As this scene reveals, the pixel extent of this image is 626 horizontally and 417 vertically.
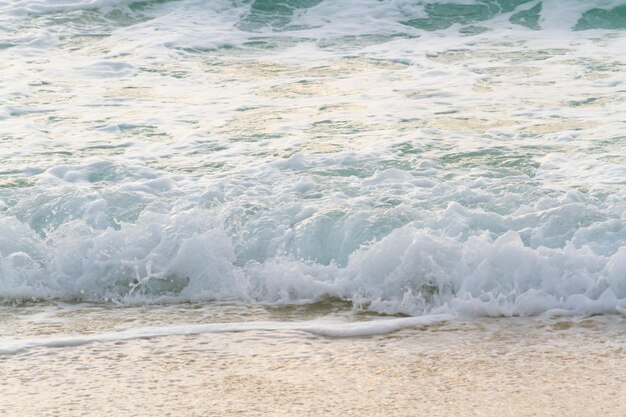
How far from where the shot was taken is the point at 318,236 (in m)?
4.83

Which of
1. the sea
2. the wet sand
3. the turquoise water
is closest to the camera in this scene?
the wet sand

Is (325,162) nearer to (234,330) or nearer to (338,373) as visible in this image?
(234,330)

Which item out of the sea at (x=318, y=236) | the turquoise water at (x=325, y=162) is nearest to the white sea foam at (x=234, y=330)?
the sea at (x=318, y=236)

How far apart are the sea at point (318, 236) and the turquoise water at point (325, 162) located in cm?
2

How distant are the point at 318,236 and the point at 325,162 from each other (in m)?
1.27

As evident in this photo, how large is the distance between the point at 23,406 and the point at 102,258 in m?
1.57

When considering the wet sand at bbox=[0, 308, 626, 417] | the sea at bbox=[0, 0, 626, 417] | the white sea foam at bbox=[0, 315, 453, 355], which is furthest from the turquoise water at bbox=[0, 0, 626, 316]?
the wet sand at bbox=[0, 308, 626, 417]

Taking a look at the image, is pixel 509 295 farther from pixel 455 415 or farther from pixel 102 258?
pixel 102 258

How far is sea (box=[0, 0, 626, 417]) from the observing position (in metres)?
3.39

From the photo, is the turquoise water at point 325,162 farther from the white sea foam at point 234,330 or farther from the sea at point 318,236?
the white sea foam at point 234,330

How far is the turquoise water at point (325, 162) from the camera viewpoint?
440 cm

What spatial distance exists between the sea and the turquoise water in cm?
2

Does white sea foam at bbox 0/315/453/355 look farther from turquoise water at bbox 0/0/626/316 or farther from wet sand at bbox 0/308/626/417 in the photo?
turquoise water at bbox 0/0/626/316

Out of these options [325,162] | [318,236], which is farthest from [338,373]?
[325,162]
